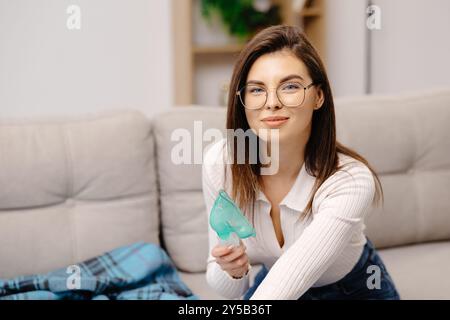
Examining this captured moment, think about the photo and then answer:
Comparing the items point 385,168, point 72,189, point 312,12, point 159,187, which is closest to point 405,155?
point 385,168

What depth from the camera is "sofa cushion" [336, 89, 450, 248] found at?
1.54 meters

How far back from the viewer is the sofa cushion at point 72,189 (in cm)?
137

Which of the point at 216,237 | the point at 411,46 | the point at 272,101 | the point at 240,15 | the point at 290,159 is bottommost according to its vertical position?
the point at 216,237

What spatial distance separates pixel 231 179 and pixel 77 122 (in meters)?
0.57

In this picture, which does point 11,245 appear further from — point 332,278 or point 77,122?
point 332,278

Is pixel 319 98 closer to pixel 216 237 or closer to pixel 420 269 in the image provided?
pixel 216 237

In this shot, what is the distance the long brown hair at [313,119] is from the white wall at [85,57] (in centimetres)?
135

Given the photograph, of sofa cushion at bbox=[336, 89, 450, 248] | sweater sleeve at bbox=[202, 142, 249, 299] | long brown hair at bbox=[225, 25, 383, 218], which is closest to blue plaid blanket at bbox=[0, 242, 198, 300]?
sweater sleeve at bbox=[202, 142, 249, 299]

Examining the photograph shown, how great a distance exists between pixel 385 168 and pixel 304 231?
0.71m

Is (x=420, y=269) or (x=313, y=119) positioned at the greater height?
(x=313, y=119)

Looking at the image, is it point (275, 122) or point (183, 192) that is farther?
point (183, 192)

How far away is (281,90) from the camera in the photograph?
34.8 inches

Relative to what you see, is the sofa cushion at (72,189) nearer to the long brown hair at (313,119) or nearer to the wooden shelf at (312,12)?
the long brown hair at (313,119)

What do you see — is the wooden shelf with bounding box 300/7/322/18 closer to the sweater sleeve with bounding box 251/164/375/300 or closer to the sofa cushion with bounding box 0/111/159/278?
the sofa cushion with bounding box 0/111/159/278
